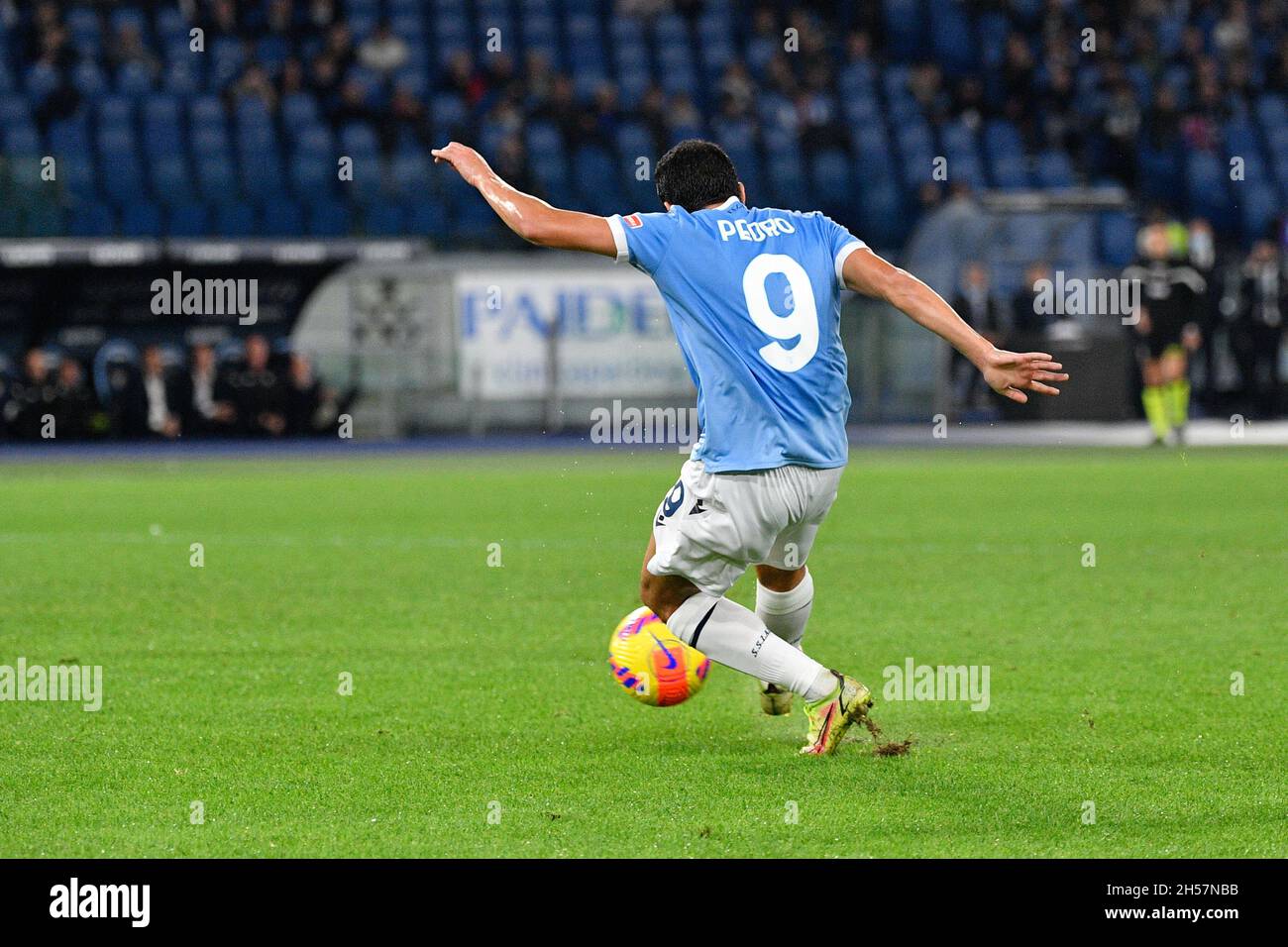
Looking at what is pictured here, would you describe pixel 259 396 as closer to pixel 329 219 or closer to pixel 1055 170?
pixel 329 219

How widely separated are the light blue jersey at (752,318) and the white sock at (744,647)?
0.52 metres

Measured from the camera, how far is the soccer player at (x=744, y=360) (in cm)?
616

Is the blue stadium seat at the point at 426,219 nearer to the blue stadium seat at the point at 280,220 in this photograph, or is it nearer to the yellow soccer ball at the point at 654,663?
the blue stadium seat at the point at 280,220

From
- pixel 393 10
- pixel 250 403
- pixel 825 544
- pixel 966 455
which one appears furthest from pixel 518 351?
pixel 825 544

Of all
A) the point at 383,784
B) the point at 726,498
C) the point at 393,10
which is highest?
the point at 393,10

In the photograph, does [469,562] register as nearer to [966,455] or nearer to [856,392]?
[966,455]

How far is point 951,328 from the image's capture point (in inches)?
232

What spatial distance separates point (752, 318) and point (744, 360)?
13 centimetres

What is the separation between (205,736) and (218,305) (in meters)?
17.1

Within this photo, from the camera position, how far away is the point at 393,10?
28266 mm

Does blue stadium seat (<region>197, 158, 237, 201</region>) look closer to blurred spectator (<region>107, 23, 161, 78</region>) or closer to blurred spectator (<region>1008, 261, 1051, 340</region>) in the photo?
blurred spectator (<region>107, 23, 161, 78</region>)

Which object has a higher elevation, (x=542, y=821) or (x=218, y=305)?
(x=218, y=305)

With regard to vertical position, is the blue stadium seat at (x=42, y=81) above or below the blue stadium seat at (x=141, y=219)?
above

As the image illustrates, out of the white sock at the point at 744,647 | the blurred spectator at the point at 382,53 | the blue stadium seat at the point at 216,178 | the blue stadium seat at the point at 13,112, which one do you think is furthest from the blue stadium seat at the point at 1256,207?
the white sock at the point at 744,647
